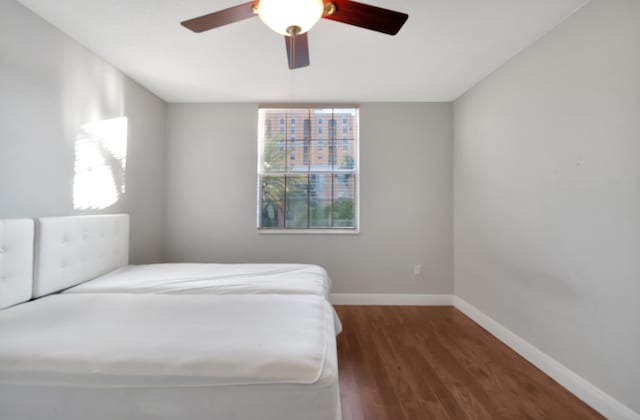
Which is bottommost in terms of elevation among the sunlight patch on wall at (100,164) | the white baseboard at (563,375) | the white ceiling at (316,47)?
the white baseboard at (563,375)

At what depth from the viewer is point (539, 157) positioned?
6.43 ft

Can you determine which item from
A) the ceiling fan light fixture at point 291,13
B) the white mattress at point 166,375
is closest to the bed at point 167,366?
the white mattress at point 166,375

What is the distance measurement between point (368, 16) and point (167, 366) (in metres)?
1.71

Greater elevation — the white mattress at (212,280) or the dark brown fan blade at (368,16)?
the dark brown fan blade at (368,16)

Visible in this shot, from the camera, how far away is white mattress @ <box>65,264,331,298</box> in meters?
1.78

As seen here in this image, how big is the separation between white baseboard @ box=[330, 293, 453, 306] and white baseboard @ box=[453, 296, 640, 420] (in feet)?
1.75

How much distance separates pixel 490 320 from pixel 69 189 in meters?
3.67

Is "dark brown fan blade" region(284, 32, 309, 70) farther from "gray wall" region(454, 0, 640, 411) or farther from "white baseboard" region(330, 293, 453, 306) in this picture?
"white baseboard" region(330, 293, 453, 306)

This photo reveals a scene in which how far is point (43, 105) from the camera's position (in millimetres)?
1773

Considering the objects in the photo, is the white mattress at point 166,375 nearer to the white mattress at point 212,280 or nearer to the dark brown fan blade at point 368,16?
the white mattress at point 212,280

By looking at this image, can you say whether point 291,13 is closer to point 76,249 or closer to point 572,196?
point 572,196

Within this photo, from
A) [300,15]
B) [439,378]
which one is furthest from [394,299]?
[300,15]

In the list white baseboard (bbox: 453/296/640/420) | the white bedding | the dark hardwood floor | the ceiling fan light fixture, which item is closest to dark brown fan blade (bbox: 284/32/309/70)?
the ceiling fan light fixture

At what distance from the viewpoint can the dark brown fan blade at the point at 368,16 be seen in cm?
120
